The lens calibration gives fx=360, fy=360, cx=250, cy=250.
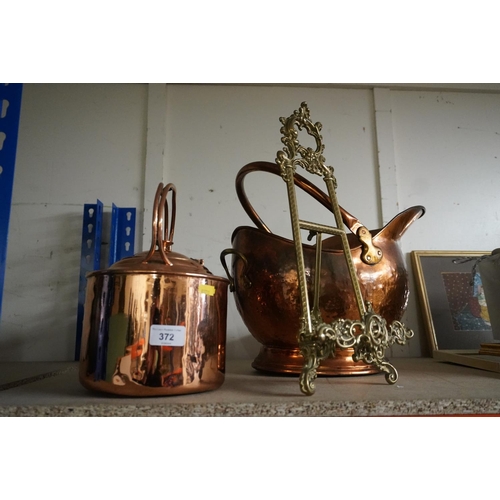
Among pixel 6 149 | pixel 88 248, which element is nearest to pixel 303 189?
pixel 6 149

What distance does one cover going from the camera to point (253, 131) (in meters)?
1.23

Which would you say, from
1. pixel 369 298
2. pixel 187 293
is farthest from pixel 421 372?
pixel 187 293

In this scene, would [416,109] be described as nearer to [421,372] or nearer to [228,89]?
[228,89]

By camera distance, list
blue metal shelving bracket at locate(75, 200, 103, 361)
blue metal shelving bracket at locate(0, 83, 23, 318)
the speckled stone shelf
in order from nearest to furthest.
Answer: the speckled stone shelf
blue metal shelving bracket at locate(0, 83, 23, 318)
blue metal shelving bracket at locate(75, 200, 103, 361)

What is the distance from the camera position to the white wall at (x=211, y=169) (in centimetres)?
109

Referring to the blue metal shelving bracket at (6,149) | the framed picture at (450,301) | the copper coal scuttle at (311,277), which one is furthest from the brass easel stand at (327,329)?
the framed picture at (450,301)

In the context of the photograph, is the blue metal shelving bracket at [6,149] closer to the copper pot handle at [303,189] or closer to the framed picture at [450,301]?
the copper pot handle at [303,189]

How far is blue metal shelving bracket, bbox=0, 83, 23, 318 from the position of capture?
607 millimetres

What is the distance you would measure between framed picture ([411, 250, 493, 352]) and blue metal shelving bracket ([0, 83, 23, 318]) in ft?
3.59

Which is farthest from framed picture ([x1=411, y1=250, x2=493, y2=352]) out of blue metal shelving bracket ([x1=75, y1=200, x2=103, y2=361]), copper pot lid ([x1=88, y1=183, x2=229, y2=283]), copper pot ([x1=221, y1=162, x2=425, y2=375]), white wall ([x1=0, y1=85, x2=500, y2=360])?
blue metal shelving bracket ([x1=75, y1=200, x2=103, y2=361])

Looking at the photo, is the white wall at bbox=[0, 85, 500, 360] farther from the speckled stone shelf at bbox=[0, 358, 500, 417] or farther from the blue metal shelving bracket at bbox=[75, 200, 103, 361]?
the speckled stone shelf at bbox=[0, 358, 500, 417]

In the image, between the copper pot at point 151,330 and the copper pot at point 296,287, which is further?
the copper pot at point 296,287

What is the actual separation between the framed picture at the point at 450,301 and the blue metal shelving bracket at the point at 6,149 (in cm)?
110

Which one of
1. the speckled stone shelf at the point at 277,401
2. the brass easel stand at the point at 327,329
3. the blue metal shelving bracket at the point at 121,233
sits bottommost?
the speckled stone shelf at the point at 277,401
